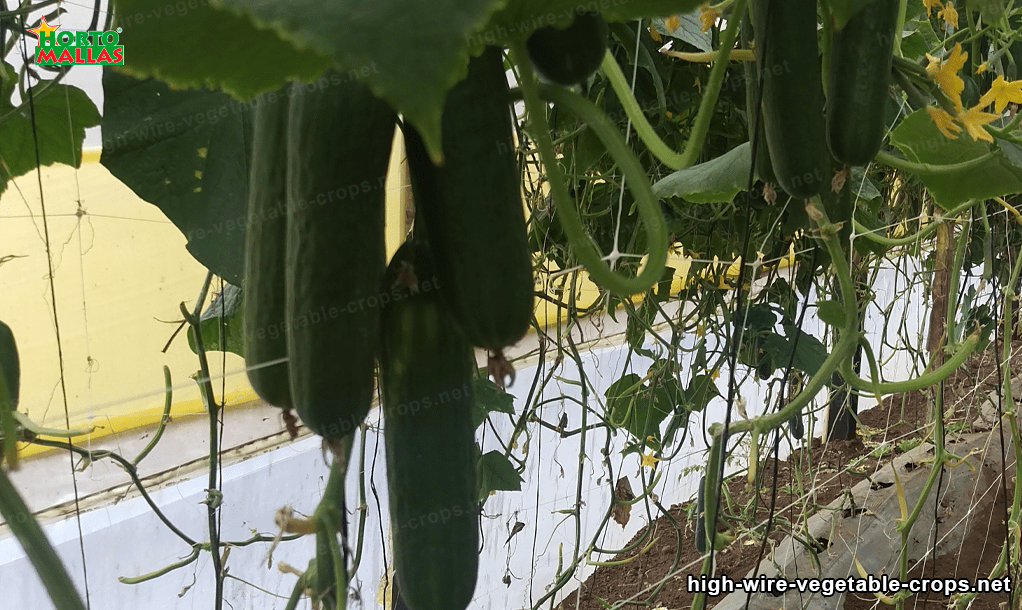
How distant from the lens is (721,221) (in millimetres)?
1127

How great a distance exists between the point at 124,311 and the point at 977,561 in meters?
1.81

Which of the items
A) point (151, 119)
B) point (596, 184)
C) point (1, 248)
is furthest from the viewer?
point (596, 184)

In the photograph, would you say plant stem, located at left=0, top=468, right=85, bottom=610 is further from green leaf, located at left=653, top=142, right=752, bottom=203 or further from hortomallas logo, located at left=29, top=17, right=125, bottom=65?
green leaf, located at left=653, top=142, right=752, bottom=203

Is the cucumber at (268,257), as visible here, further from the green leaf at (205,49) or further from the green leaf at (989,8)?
the green leaf at (989,8)

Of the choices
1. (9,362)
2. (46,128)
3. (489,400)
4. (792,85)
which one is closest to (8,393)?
(9,362)

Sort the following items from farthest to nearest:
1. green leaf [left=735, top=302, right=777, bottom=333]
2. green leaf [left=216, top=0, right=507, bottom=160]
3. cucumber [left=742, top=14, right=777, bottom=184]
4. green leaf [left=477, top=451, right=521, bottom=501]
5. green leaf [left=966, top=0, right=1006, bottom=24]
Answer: green leaf [left=735, top=302, right=777, bottom=333], green leaf [left=477, top=451, right=521, bottom=501], green leaf [left=966, top=0, right=1006, bottom=24], cucumber [left=742, top=14, right=777, bottom=184], green leaf [left=216, top=0, right=507, bottom=160]

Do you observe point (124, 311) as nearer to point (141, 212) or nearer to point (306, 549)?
point (141, 212)

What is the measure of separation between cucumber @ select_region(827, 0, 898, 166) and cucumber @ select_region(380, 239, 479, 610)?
204mm

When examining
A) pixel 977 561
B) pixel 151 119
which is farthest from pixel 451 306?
pixel 977 561

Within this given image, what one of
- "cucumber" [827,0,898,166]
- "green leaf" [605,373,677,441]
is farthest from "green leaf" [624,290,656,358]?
"cucumber" [827,0,898,166]

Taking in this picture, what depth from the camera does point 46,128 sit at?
0.51 meters

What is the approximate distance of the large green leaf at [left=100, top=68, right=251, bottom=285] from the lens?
1.33ft

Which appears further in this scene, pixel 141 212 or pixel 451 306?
pixel 141 212

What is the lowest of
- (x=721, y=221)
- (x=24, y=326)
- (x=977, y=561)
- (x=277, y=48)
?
(x=977, y=561)
